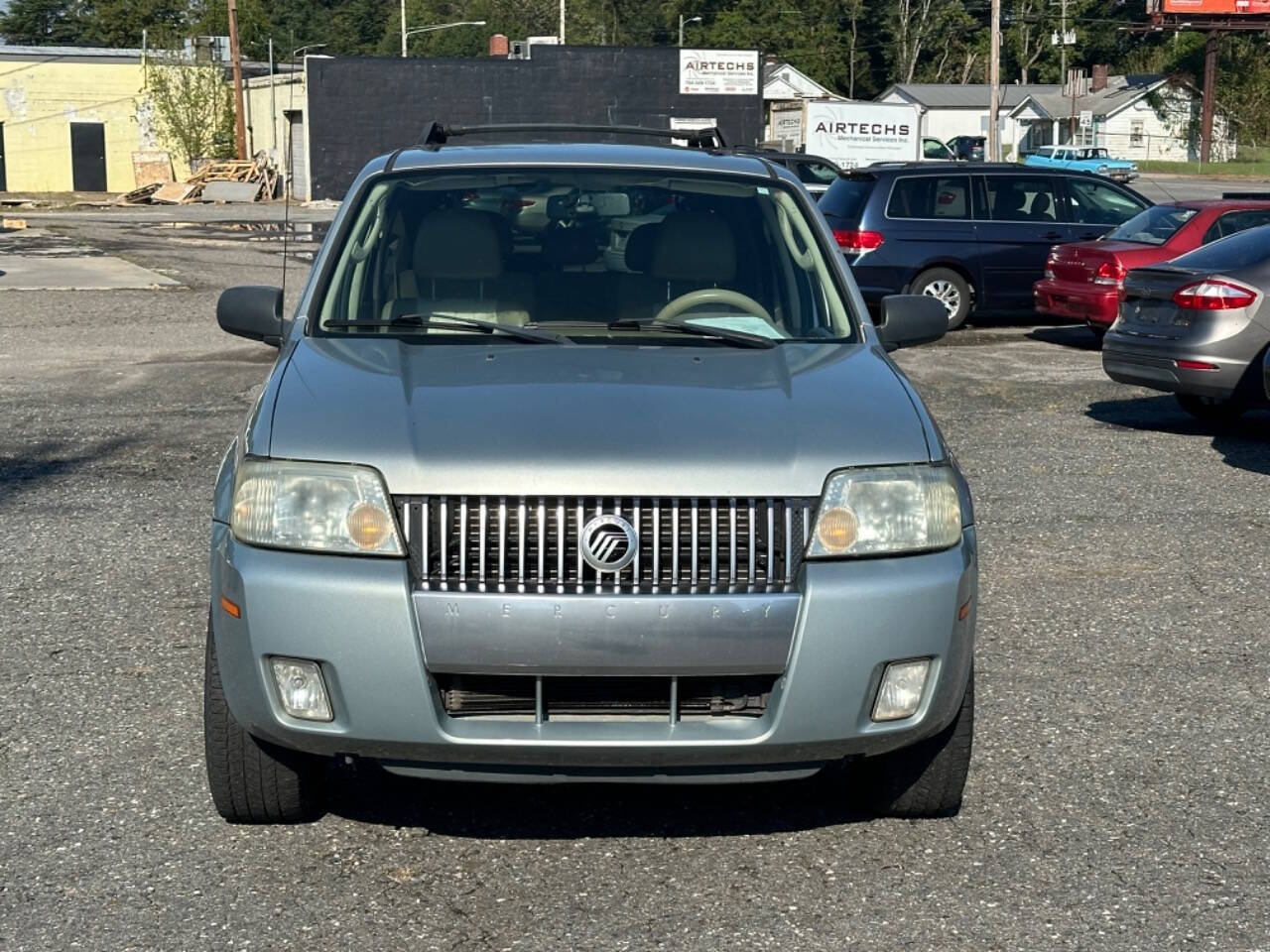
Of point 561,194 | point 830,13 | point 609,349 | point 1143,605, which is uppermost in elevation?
point 830,13

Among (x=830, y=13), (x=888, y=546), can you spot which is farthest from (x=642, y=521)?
(x=830, y=13)

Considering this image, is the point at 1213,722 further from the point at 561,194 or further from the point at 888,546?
the point at 561,194

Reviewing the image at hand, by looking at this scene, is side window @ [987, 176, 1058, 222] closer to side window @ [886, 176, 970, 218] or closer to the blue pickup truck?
side window @ [886, 176, 970, 218]

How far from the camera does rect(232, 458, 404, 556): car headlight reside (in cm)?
391

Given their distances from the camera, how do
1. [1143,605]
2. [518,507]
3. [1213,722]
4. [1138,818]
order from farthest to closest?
1. [1143,605]
2. [1213,722]
3. [1138,818]
4. [518,507]

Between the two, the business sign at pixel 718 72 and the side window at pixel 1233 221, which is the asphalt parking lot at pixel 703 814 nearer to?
the side window at pixel 1233 221

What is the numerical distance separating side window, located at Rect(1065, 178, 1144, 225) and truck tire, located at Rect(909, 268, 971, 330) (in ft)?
4.52

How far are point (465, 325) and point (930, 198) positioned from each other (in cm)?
1358

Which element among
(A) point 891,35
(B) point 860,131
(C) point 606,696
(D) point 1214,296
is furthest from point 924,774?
(A) point 891,35

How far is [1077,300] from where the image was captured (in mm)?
16062

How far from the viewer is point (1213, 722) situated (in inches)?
216

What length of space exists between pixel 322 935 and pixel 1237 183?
61179 millimetres

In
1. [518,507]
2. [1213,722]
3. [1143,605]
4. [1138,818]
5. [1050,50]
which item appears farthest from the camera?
[1050,50]

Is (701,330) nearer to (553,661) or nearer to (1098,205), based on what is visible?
(553,661)
